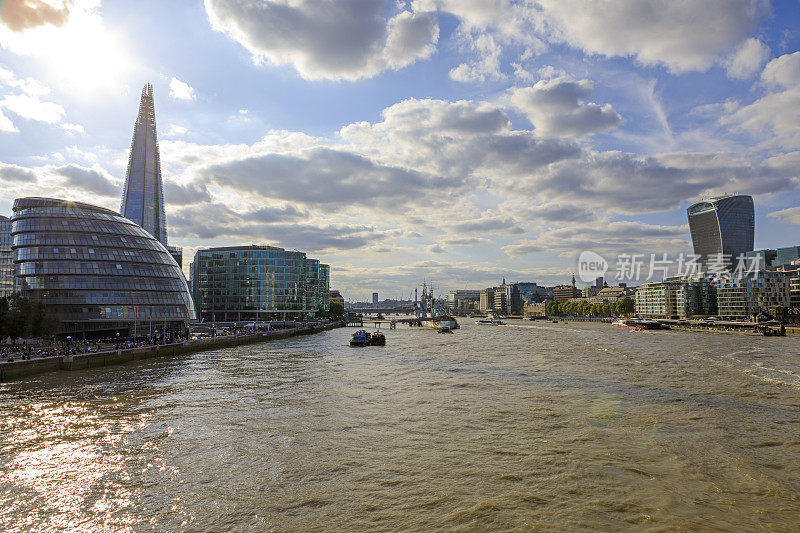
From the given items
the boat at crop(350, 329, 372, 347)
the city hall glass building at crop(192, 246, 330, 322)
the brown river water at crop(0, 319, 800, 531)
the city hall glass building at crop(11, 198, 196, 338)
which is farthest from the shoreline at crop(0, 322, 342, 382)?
the city hall glass building at crop(192, 246, 330, 322)

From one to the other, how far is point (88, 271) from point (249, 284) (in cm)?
9129

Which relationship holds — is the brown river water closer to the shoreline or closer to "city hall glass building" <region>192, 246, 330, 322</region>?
the shoreline

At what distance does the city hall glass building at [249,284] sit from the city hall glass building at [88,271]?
8125cm

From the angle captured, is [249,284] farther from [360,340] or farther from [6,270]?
[360,340]

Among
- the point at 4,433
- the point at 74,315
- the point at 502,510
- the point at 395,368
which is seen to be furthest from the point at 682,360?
the point at 74,315

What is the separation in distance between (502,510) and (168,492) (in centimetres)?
1063

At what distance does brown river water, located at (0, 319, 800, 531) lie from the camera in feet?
44.3

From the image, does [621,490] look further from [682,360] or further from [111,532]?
[682,360]

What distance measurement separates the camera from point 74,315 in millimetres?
74188

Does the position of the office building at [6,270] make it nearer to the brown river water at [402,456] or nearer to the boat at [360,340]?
the boat at [360,340]

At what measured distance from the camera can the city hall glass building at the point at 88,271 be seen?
245 ft

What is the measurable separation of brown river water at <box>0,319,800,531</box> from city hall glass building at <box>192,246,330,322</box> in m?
131

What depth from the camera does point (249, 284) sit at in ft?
549

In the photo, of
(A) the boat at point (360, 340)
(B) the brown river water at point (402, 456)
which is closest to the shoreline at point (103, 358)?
(B) the brown river water at point (402, 456)
